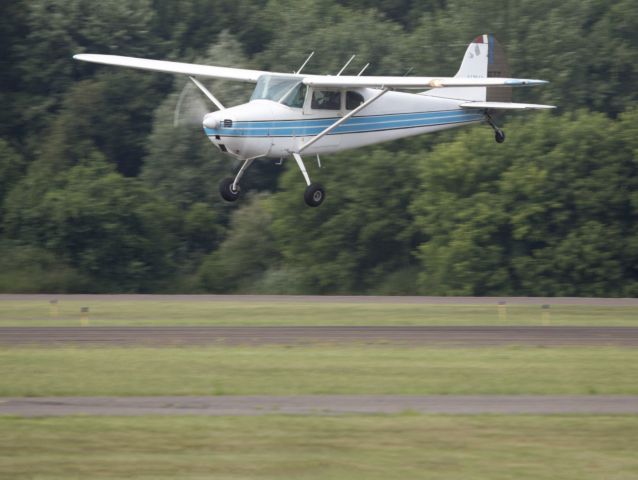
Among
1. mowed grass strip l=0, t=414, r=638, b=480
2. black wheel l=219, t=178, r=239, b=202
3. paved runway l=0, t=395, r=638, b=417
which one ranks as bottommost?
black wheel l=219, t=178, r=239, b=202

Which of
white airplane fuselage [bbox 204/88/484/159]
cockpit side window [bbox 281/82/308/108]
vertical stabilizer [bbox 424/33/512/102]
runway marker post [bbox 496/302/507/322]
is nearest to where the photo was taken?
white airplane fuselage [bbox 204/88/484/159]

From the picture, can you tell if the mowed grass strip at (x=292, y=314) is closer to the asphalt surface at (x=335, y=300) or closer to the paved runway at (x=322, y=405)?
the asphalt surface at (x=335, y=300)

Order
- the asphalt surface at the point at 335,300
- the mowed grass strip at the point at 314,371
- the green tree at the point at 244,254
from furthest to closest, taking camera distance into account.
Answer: the green tree at the point at 244,254
the asphalt surface at the point at 335,300
the mowed grass strip at the point at 314,371

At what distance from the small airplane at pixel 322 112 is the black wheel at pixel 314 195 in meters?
0.02

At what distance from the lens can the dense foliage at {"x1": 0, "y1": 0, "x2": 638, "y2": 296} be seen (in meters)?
43.4

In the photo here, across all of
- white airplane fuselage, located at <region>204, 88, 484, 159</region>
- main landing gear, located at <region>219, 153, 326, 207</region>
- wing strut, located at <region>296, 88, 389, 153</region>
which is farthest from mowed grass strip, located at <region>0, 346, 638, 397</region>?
wing strut, located at <region>296, 88, 389, 153</region>

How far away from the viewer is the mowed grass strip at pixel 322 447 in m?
12.5

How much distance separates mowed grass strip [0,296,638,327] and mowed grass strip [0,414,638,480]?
43.4 feet

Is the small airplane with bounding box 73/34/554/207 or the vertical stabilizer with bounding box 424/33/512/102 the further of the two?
the vertical stabilizer with bounding box 424/33/512/102

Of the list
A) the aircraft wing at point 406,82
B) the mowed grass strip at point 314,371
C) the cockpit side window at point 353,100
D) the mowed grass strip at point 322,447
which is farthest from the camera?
the cockpit side window at point 353,100

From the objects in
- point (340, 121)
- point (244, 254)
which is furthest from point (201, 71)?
point (244, 254)

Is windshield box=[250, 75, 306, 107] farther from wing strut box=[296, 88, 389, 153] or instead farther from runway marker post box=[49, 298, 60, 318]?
runway marker post box=[49, 298, 60, 318]

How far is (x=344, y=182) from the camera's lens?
46.2m

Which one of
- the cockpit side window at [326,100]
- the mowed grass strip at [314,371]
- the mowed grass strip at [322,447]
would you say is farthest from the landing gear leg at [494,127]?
the mowed grass strip at [322,447]
